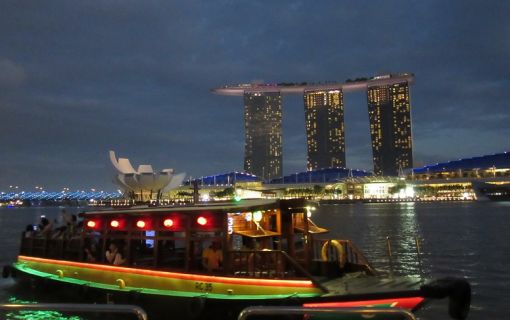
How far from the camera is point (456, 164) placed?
521 feet

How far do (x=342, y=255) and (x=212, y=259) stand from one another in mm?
3159

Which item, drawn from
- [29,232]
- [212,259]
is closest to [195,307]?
[212,259]

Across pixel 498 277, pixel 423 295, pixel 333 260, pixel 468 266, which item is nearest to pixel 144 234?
pixel 333 260

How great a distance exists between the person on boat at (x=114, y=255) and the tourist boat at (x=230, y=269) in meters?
0.14

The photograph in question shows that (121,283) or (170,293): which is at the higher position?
(121,283)

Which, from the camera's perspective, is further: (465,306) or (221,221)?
(221,221)

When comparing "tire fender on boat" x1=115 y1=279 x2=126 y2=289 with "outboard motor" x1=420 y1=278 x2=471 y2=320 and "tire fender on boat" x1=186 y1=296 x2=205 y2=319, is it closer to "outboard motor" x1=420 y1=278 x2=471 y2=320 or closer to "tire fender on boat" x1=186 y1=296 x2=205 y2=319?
"tire fender on boat" x1=186 y1=296 x2=205 y2=319

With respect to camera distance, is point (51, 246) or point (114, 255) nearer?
point (114, 255)

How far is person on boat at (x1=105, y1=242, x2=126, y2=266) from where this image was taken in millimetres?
12336

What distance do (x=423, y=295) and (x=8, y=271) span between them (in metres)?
14.7

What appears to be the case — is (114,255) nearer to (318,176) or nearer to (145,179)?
(145,179)

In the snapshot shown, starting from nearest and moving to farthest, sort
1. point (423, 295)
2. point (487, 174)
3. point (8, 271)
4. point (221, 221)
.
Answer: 1. point (423, 295)
2. point (221, 221)
3. point (8, 271)
4. point (487, 174)

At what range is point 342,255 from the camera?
11539 mm

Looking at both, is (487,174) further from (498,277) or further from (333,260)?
(333,260)
